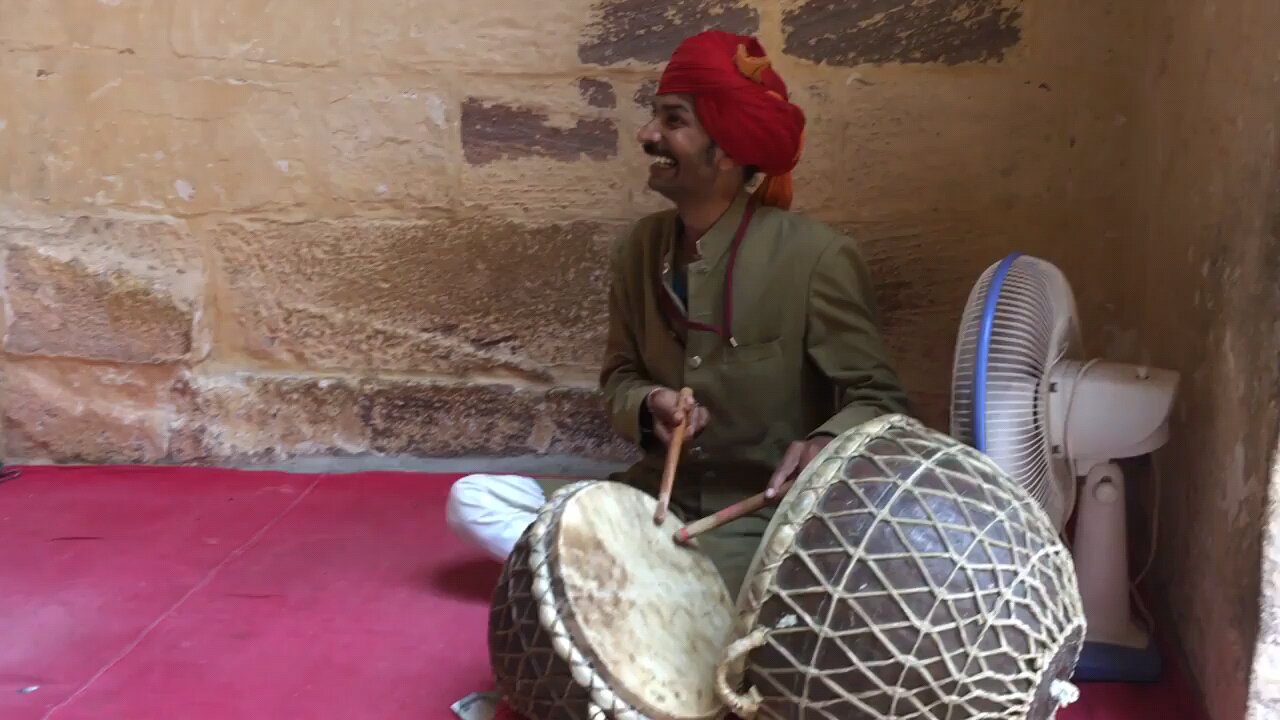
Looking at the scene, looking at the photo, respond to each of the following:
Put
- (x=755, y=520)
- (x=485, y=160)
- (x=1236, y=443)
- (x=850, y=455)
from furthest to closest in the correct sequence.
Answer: (x=485, y=160) → (x=755, y=520) → (x=1236, y=443) → (x=850, y=455)

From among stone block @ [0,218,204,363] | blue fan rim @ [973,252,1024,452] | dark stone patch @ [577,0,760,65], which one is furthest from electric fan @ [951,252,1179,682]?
stone block @ [0,218,204,363]

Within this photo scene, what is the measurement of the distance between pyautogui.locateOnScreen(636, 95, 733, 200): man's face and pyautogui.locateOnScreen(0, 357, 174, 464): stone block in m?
1.47

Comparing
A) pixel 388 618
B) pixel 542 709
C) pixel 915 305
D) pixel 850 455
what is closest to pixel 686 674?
pixel 542 709

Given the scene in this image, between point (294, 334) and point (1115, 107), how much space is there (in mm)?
1878

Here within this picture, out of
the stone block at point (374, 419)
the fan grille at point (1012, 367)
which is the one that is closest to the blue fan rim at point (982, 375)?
the fan grille at point (1012, 367)

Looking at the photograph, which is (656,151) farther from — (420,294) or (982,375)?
(420,294)

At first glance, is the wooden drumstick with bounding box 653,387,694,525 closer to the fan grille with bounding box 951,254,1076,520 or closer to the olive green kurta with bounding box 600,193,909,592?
the olive green kurta with bounding box 600,193,909,592

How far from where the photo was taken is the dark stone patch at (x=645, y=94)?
2.29m

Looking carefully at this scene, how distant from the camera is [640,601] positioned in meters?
1.41

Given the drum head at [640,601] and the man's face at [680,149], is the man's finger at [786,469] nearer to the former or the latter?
the drum head at [640,601]

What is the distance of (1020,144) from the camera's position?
2.21 m

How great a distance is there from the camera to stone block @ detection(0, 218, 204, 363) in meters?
2.52

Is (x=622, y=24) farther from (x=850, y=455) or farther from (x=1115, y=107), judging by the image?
(x=850, y=455)

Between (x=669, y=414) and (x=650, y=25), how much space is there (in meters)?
0.96
